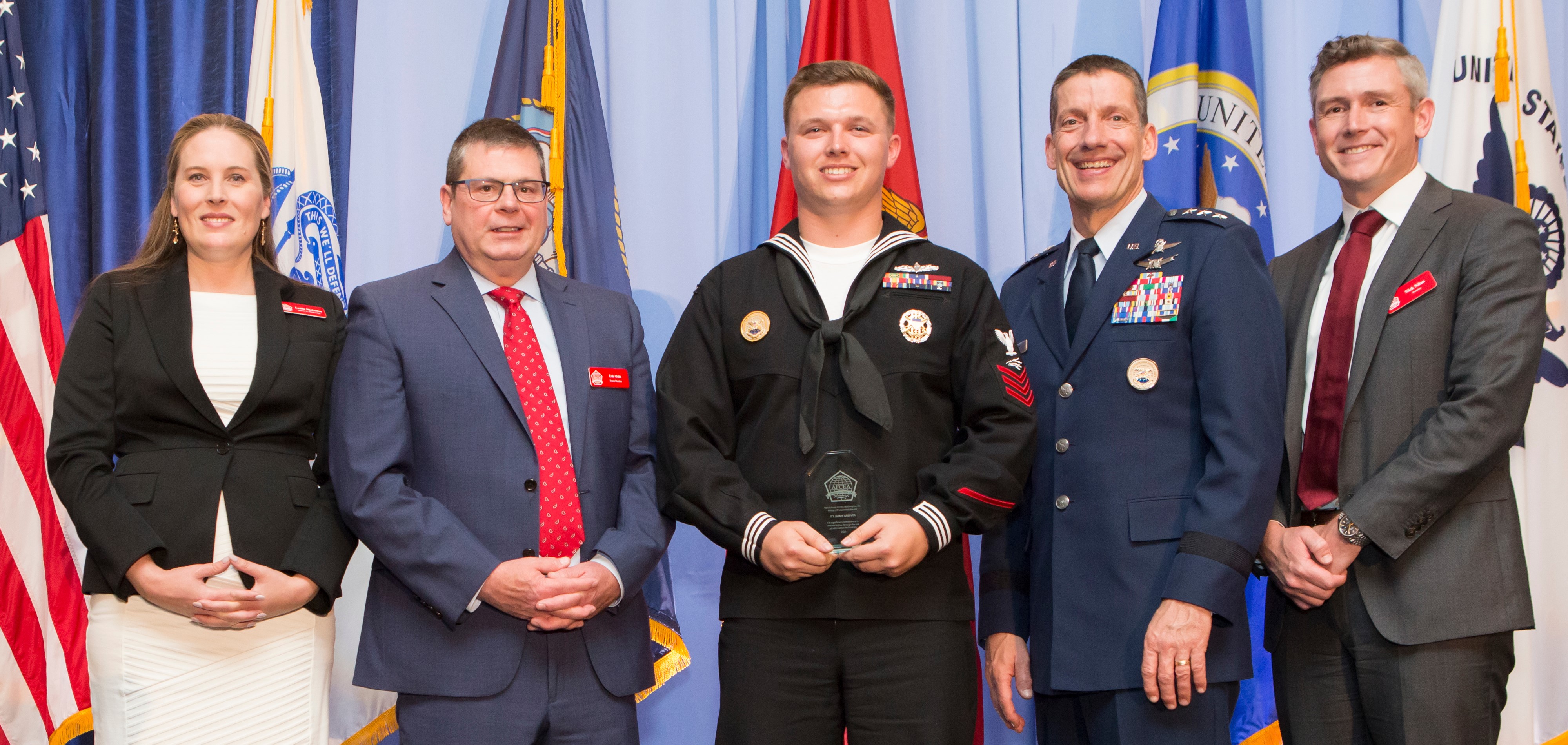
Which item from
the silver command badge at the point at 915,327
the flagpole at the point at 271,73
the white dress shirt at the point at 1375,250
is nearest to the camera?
the silver command badge at the point at 915,327

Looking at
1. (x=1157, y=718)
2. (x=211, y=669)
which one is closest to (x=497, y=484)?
(x=211, y=669)

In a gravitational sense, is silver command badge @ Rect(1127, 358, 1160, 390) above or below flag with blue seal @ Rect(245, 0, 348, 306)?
below

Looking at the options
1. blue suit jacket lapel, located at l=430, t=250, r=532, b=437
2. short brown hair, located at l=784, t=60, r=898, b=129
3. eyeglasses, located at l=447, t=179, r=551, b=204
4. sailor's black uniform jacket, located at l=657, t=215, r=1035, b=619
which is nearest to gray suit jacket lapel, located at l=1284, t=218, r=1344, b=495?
sailor's black uniform jacket, located at l=657, t=215, r=1035, b=619

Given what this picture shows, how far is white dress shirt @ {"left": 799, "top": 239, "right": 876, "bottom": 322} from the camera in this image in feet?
7.14

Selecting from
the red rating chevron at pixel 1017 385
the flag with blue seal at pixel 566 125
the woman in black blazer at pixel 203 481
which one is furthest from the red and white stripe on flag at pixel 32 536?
the red rating chevron at pixel 1017 385

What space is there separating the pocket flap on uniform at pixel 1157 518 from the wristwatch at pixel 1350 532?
30cm

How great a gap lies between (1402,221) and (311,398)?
2.44 m

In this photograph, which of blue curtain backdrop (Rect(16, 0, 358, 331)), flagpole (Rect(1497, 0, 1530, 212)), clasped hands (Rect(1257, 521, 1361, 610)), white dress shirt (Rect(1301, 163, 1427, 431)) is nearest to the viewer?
clasped hands (Rect(1257, 521, 1361, 610))

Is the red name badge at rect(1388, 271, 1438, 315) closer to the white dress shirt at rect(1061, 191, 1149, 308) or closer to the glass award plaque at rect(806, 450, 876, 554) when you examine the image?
the white dress shirt at rect(1061, 191, 1149, 308)

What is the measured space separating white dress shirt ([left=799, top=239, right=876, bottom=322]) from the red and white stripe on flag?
2601 millimetres

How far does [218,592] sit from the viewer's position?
2047 millimetres

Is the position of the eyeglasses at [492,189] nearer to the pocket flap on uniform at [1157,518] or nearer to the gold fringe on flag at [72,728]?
the pocket flap on uniform at [1157,518]

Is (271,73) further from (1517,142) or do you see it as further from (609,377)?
(1517,142)

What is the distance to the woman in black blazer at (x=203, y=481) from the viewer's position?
2.07 m
